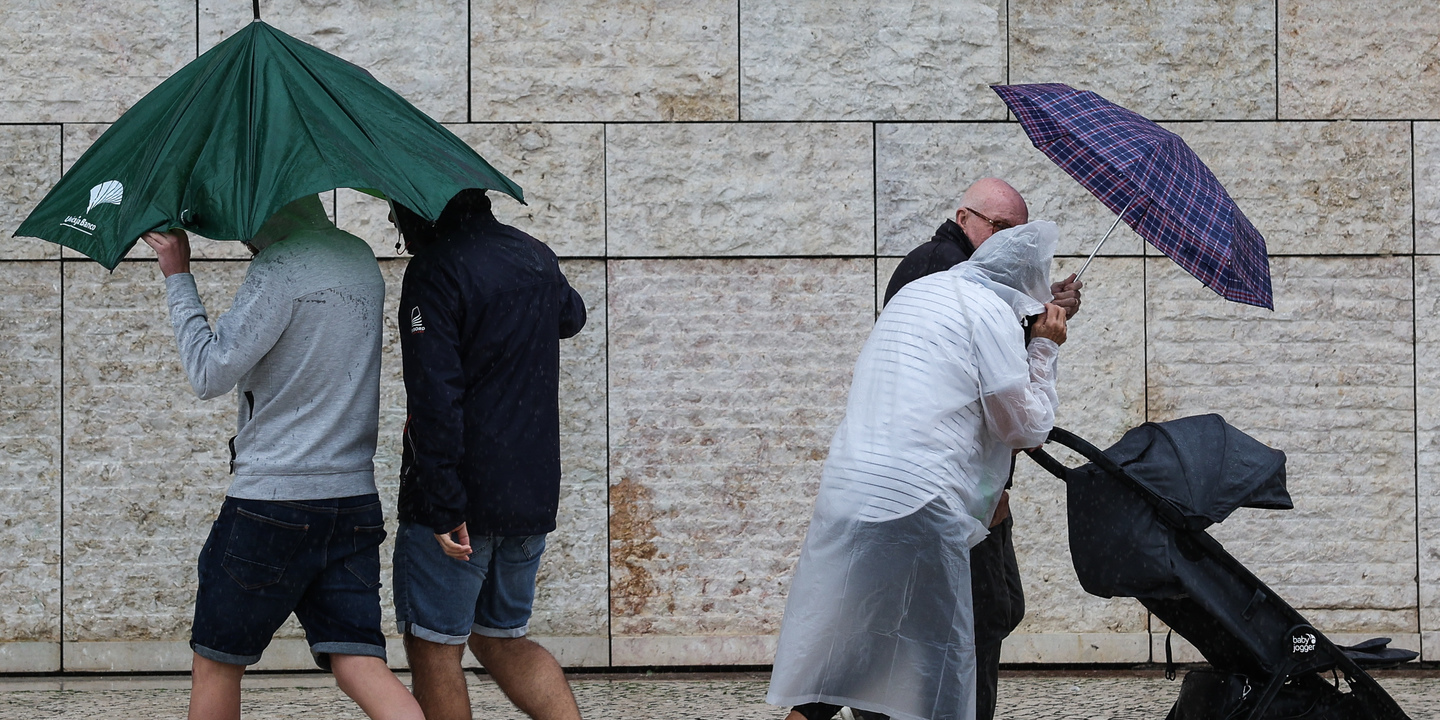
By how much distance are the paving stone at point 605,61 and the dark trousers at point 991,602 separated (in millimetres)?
2379

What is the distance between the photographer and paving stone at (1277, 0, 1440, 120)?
550 cm

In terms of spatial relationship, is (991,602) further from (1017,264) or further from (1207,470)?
(1017,264)

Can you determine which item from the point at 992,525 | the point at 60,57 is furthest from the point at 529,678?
the point at 60,57

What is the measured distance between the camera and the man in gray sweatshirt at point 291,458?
3.19 metres

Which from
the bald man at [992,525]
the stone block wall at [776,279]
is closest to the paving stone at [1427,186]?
the stone block wall at [776,279]

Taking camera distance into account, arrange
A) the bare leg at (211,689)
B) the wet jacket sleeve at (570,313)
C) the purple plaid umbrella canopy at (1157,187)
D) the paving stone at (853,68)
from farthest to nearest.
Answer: the paving stone at (853,68)
the wet jacket sleeve at (570,313)
the purple plaid umbrella canopy at (1157,187)
the bare leg at (211,689)

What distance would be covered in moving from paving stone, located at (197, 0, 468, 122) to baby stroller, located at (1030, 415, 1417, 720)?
2.99 metres

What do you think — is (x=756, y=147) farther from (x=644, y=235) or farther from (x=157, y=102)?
(x=157, y=102)

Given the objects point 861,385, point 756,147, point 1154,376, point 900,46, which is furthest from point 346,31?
point 1154,376

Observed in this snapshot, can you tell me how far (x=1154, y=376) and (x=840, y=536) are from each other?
104 inches

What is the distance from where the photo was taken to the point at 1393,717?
349 cm

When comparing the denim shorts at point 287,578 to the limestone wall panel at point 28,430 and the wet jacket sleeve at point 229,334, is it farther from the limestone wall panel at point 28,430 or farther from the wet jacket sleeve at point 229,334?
the limestone wall panel at point 28,430

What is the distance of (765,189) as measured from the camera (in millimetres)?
5477

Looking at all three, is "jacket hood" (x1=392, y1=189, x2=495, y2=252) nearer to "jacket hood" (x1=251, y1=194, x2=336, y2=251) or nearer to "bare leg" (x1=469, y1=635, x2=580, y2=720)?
"jacket hood" (x1=251, y1=194, x2=336, y2=251)
